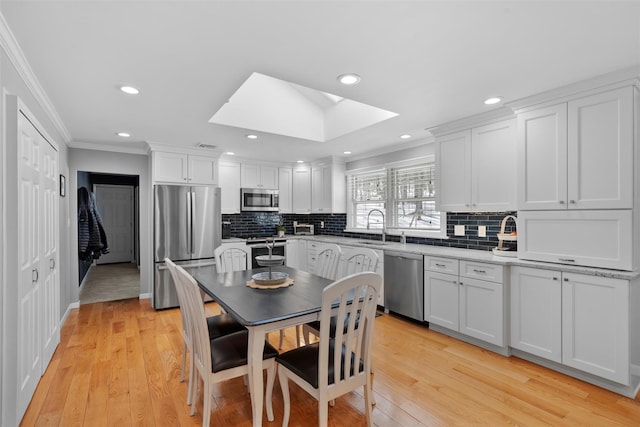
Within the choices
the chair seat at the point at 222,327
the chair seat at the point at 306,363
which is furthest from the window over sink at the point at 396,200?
the chair seat at the point at 222,327

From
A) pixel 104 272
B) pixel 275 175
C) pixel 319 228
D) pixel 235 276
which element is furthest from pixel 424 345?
pixel 104 272

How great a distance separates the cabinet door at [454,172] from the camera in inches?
136

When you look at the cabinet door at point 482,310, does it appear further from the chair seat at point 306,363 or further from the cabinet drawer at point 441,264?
the chair seat at point 306,363

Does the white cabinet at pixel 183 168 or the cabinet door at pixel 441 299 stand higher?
the white cabinet at pixel 183 168

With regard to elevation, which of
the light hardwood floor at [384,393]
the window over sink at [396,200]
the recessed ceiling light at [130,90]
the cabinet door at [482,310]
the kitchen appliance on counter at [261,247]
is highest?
the recessed ceiling light at [130,90]

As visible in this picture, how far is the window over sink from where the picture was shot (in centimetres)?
432

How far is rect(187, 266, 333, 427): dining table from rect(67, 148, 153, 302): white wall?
2724mm

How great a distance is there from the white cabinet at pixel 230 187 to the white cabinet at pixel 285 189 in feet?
2.68

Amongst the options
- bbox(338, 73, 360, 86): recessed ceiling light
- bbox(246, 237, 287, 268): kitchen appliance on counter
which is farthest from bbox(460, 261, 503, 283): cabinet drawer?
bbox(246, 237, 287, 268): kitchen appliance on counter

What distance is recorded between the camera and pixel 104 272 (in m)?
7.08

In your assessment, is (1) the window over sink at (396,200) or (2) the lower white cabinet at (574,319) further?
(1) the window over sink at (396,200)

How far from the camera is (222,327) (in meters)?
2.40

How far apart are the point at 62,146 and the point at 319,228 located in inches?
163

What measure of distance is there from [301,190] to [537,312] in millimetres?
4214
